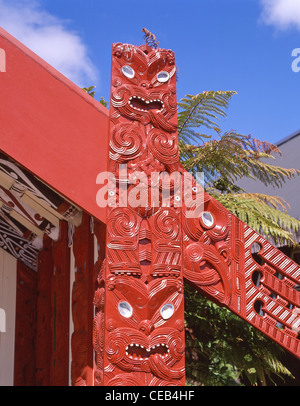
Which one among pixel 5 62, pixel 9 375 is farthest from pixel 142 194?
pixel 9 375

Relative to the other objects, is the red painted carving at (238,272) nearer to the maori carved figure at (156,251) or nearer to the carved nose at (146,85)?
the maori carved figure at (156,251)

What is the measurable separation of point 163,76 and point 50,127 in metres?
0.77

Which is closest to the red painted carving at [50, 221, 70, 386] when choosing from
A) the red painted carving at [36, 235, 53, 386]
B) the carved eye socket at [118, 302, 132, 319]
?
the red painted carving at [36, 235, 53, 386]

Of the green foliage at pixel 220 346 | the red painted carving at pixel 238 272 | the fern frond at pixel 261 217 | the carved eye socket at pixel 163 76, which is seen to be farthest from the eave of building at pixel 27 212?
the fern frond at pixel 261 217

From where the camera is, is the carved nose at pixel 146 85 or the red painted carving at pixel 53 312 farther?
the red painted carving at pixel 53 312

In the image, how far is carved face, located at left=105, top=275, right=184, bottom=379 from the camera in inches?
102

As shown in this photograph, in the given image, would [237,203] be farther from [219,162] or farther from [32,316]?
[32,316]

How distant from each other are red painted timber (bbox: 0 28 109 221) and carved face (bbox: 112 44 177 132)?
21 centimetres

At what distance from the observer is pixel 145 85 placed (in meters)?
2.99

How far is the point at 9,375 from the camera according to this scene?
14.6 ft

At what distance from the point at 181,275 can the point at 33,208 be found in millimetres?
1305

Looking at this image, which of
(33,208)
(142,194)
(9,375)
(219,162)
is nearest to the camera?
(142,194)

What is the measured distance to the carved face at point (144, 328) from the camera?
8.49 ft

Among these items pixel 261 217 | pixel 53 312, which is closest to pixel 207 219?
pixel 53 312
